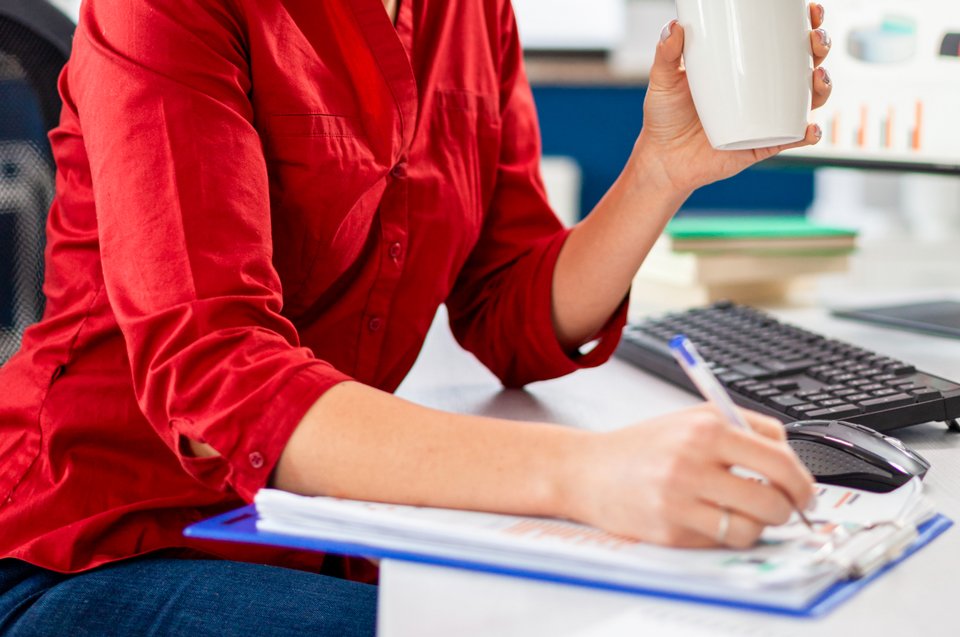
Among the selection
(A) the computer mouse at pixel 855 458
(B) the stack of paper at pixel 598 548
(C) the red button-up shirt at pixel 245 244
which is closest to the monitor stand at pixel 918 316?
(C) the red button-up shirt at pixel 245 244

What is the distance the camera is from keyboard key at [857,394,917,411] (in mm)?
742

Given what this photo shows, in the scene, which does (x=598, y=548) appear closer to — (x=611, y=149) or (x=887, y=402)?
(x=887, y=402)

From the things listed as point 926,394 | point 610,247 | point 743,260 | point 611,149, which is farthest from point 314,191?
point 611,149

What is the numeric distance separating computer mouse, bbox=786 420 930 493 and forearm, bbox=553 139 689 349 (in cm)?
25

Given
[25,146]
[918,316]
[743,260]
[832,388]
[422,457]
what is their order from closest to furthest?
1. [422,457]
2. [832,388]
3. [25,146]
4. [918,316]
5. [743,260]

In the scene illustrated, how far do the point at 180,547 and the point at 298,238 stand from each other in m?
0.23

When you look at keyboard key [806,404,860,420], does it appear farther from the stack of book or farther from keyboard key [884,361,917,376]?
the stack of book

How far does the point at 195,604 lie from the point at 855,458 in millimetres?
402

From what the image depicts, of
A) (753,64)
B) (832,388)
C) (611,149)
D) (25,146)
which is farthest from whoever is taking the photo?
(611,149)

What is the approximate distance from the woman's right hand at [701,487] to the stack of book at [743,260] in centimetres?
81

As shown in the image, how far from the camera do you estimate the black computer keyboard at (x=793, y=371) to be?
2.45 feet

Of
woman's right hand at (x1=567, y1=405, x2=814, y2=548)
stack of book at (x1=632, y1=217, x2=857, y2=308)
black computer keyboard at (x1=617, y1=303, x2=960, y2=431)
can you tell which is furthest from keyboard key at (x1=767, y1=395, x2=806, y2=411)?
stack of book at (x1=632, y1=217, x2=857, y2=308)

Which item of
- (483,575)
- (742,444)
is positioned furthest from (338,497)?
(742,444)

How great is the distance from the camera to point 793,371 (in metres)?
0.85
